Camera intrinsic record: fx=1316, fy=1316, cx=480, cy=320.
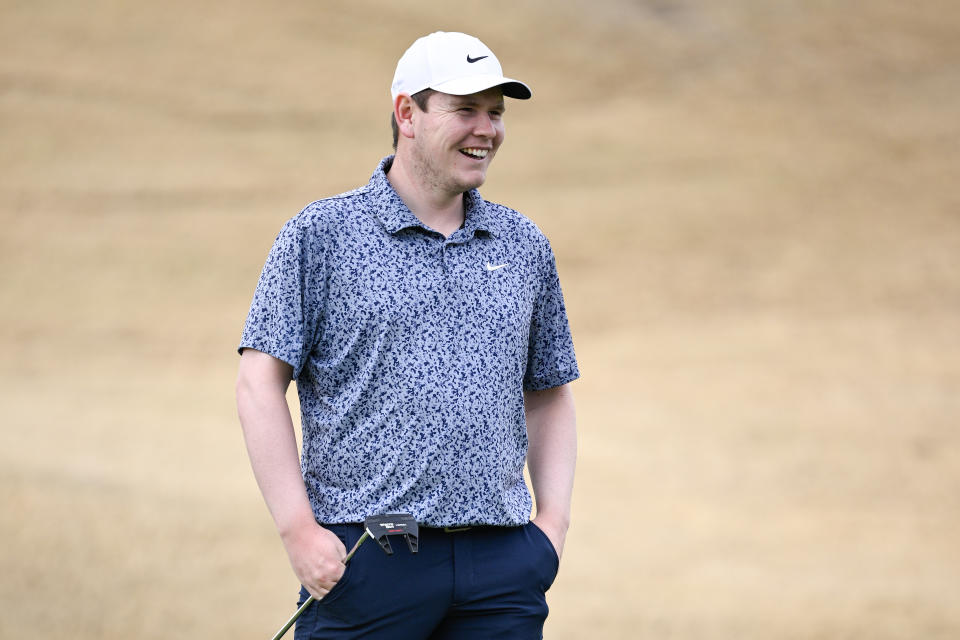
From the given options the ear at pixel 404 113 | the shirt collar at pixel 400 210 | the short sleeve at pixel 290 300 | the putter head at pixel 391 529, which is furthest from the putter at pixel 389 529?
the ear at pixel 404 113

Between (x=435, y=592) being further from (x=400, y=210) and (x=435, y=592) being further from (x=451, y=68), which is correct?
(x=451, y=68)

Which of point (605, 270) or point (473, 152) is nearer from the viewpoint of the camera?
point (473, 152)

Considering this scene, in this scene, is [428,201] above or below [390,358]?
above

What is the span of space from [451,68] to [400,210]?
142 mm

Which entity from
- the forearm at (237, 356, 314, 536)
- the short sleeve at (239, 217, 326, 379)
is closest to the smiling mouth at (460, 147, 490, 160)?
the short sleeve at (239, 217, 326, 379)

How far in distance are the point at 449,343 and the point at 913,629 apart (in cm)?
250

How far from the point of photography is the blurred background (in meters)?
3.81

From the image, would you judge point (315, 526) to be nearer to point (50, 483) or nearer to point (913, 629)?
point (913, 629)

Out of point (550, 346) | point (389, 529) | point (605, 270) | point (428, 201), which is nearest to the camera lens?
point (389, 529)

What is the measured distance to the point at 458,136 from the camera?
124 cm

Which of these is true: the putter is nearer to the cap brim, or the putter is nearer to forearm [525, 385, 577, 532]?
forearm [525, 385, 577, 532]

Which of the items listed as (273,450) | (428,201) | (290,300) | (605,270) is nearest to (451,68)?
(428,201)

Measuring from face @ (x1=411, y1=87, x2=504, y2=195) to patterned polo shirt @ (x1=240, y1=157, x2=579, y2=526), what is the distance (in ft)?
0.17

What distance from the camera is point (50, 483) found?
13.4ft
